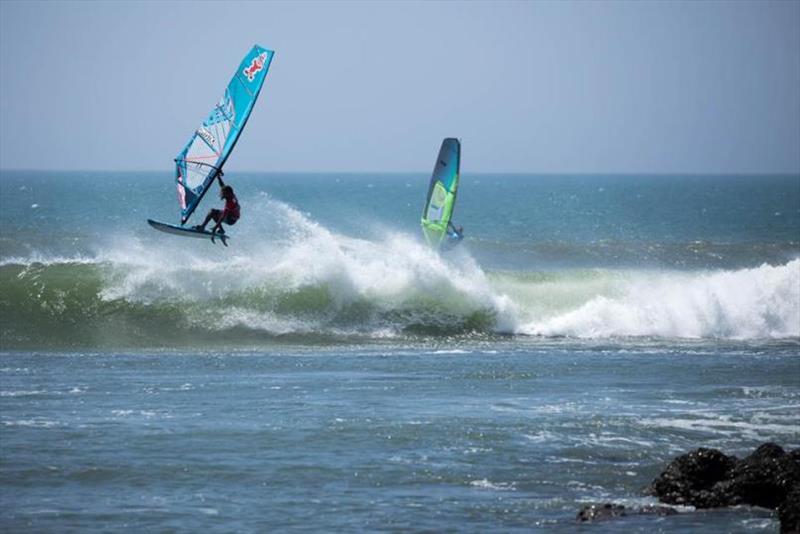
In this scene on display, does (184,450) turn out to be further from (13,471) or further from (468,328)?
(468,328)

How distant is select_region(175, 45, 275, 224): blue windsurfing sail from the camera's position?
742 inches

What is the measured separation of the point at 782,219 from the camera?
2694 inches

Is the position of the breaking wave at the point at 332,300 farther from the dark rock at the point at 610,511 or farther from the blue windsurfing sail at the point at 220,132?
Answer: the dark rock at the point at 610,511

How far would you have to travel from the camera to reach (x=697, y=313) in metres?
25.6

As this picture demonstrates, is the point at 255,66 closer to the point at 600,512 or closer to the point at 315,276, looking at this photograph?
the point at 315,276

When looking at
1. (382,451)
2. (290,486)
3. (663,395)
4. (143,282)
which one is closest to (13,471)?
(290,486)

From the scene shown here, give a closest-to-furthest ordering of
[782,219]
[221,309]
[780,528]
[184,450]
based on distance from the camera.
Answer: [780,528] < [184,450] < [221,309] < [782,219]

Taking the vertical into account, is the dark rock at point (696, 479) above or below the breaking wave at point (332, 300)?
below

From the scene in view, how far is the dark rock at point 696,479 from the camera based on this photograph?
38.3 ft

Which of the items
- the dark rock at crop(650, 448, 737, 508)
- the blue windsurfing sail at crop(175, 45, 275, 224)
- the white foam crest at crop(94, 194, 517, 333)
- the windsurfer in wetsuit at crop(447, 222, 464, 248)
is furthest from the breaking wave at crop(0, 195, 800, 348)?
the dark rock at crop(650, 448, 737, 508)

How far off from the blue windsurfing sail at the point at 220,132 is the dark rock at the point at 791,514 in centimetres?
1058

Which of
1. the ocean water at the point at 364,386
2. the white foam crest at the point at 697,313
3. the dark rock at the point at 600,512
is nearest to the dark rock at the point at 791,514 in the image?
the ocean water at the point at 364,386

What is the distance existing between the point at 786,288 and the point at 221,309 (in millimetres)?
11762

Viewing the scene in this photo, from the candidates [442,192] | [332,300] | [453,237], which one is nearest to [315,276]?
[332,300]
